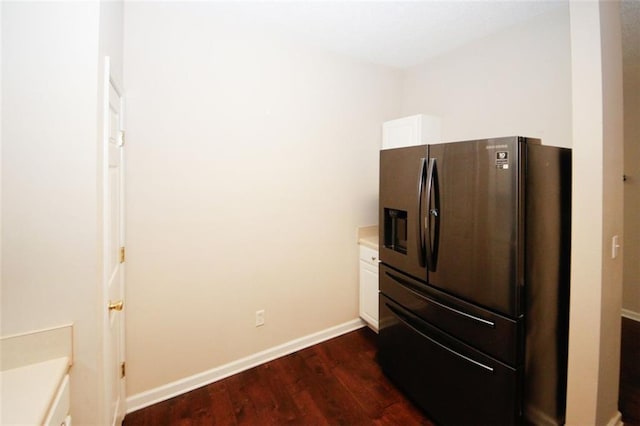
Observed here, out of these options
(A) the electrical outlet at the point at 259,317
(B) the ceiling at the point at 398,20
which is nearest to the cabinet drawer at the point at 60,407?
(A) the electrical outlet at the point at 259,317

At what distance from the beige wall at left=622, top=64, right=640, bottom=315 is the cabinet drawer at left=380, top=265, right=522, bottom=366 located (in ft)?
9.43

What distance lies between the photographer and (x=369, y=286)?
2590mm

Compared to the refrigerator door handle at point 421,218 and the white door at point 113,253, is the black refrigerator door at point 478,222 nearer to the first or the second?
the refrigerator door handle at point 421,218

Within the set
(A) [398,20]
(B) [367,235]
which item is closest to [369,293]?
(B) [367,235]

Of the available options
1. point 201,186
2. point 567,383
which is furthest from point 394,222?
point 201,186

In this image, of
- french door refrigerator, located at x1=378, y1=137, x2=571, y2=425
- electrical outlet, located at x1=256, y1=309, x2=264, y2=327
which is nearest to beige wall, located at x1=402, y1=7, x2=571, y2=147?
french door refrigerator, located at x1=378, y1=137, x2=571, y2=425

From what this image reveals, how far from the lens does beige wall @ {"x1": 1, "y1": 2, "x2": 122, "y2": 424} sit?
949 millimetres

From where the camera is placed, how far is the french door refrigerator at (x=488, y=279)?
4.26ft

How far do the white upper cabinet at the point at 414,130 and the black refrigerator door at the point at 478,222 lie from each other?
952 millimetres

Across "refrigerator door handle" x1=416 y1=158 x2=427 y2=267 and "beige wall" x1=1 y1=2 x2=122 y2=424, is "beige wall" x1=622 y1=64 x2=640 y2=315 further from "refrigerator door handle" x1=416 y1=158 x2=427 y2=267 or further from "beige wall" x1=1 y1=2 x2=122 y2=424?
"beige wall" x1=1 y1=2 x2=122 y2=424

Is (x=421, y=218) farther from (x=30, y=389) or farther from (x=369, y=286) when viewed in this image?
(x=30, y=389)

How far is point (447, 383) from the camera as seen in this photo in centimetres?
157

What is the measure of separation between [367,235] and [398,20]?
73.2 inches

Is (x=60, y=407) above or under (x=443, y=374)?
above
